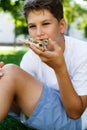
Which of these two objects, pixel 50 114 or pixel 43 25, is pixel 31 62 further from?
pixel 50 114

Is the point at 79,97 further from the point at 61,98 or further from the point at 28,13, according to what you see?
the point at 28,13

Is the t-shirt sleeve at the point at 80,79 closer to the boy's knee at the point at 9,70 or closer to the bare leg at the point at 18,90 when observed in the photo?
the bare leg at the point at 18,90

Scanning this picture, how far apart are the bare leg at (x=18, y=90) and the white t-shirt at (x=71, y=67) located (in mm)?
228

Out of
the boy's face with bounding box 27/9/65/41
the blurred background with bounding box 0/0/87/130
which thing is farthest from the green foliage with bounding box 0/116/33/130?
the boy's face with bounding box 27/9/65/41

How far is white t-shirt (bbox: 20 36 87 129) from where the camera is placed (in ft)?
9.94

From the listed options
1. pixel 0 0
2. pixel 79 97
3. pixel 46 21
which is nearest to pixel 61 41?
pixel 46 21

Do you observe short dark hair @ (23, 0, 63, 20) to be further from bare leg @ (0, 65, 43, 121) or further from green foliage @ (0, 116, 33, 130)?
green foliage @ (0, 116, 33, 130)

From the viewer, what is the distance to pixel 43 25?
294cm

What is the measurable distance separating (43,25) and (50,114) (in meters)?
0.72

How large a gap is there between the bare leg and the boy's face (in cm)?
33

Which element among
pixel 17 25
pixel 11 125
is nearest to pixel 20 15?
pixel 17 25

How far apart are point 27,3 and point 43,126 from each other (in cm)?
105

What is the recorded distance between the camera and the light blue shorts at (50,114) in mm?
2926

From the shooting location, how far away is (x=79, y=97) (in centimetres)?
291
